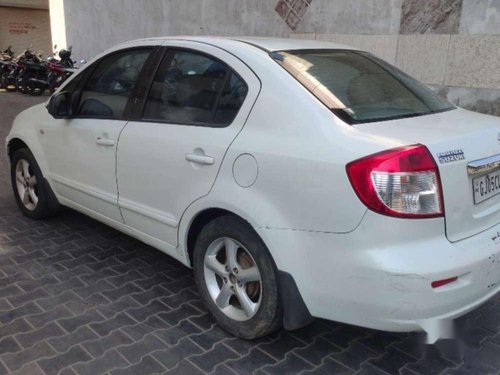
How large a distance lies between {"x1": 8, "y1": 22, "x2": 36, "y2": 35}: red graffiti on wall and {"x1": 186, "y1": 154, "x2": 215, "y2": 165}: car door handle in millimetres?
22129

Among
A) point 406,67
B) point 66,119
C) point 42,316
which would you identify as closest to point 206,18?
point 406,67

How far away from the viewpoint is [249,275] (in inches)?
109

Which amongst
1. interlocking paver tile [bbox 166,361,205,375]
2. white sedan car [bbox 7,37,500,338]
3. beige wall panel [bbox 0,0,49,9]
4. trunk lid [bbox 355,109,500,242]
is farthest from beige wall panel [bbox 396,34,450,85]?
beige wall panel [bbox 0,0,49,9]

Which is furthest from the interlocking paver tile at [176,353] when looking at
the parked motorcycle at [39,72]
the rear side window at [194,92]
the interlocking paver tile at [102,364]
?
the parked motorcycle at [39,72]

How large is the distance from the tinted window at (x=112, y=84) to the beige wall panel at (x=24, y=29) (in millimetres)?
20503

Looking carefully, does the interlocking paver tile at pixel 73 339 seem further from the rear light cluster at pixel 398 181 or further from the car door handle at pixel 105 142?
the rear light cluster at pixel 398 181

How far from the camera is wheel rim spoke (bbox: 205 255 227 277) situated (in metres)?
2.91

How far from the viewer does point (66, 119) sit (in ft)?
13.0

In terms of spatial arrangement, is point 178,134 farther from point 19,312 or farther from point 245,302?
point 19,312

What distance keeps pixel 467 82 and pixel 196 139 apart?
213 inches

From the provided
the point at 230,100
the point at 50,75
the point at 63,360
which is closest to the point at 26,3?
the point at 50,75

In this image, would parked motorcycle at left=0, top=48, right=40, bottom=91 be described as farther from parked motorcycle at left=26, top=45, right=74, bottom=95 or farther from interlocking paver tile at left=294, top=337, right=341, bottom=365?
interlocking paver tile at left=294, top=337, right=341, bottom=365

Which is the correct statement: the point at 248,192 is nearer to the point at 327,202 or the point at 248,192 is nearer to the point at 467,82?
the point at 327,202

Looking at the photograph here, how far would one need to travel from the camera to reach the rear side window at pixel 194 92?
2896mm
